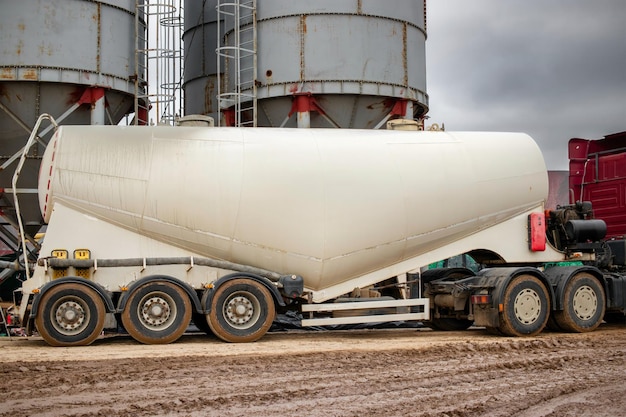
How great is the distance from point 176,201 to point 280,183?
192cm

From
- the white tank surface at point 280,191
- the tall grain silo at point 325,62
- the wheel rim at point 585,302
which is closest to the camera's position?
the white tank surface at point 280,191

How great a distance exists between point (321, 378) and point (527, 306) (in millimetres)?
7038

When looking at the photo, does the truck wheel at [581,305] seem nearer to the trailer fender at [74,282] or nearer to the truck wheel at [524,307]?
the truck wheel at [524,307]

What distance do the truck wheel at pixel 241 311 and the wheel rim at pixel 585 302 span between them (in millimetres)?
5993

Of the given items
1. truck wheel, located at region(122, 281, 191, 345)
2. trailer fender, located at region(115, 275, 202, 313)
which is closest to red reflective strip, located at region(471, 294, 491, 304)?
trailer fender, located at region(115, 275, 202, 313)

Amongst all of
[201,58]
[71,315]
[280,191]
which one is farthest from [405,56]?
[71,315]

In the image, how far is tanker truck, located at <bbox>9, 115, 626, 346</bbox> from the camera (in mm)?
15812

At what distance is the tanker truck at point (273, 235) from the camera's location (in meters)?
15.8

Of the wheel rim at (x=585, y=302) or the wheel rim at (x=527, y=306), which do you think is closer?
the wheel rim at (x=527, y=306)

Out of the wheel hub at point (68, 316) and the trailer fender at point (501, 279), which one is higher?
the trailer fender at point (501, 279)

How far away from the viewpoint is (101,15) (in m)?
25.5

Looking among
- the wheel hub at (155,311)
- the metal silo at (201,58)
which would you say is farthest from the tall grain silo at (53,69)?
the wheel hub at (155,311)

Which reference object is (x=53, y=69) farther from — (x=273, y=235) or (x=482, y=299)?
(x=482, y=299)

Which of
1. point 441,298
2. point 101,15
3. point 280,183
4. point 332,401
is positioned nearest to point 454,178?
point 441,298
